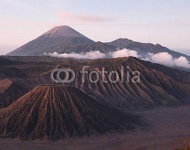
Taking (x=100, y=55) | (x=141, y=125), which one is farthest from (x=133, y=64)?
(x=100, y=55)

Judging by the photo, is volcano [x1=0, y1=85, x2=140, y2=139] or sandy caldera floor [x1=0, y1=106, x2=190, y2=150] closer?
sandy caldera floor [x1=0, y1=106, x2=190, y2=150]

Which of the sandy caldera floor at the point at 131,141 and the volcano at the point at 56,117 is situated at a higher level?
the volcano at the point at 56,117

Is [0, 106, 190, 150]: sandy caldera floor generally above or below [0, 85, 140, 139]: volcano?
below

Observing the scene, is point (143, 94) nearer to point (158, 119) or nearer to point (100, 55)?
point (158, 119)

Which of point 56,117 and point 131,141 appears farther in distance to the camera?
point 56,117
